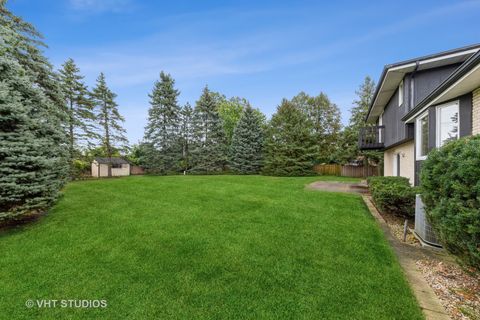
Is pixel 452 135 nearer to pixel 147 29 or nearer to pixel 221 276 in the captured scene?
pixel 221 276

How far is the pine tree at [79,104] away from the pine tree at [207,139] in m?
10.1

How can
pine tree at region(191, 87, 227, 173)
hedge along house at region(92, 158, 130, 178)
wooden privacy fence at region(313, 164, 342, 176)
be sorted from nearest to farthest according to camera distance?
wooden privacy fence at region(313, 164, 342, 176) < pine tree at region(191, 87, 227, 173) < hedge along house at region(92, 158, 130, 178)

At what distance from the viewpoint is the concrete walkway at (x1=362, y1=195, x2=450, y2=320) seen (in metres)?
2.31

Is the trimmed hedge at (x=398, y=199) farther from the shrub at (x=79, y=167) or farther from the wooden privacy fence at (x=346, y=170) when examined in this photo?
the shrub at (x=79, y=167)

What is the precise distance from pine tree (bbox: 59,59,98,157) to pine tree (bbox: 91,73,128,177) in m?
0.91

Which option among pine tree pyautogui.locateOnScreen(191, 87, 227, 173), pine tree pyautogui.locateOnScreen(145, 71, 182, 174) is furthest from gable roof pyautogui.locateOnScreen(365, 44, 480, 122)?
pine tree pyautogui.locateOnScreen(145, 71, 182, 174)

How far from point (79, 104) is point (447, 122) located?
Result: 2479 cm

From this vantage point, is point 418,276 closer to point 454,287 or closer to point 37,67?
point 454,287

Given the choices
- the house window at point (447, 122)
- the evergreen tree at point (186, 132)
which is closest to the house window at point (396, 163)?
the house window at point (447, 122)

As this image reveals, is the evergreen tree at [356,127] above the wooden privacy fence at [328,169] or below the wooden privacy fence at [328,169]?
above

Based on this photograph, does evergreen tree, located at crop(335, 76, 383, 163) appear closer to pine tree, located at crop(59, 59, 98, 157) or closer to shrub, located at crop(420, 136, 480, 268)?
shrub, located at crop(420, 136, 480, 268)

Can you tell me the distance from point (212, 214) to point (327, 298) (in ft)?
13.0

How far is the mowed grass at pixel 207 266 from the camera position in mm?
2381

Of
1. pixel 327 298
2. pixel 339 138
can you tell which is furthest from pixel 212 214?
pixel 339 138
